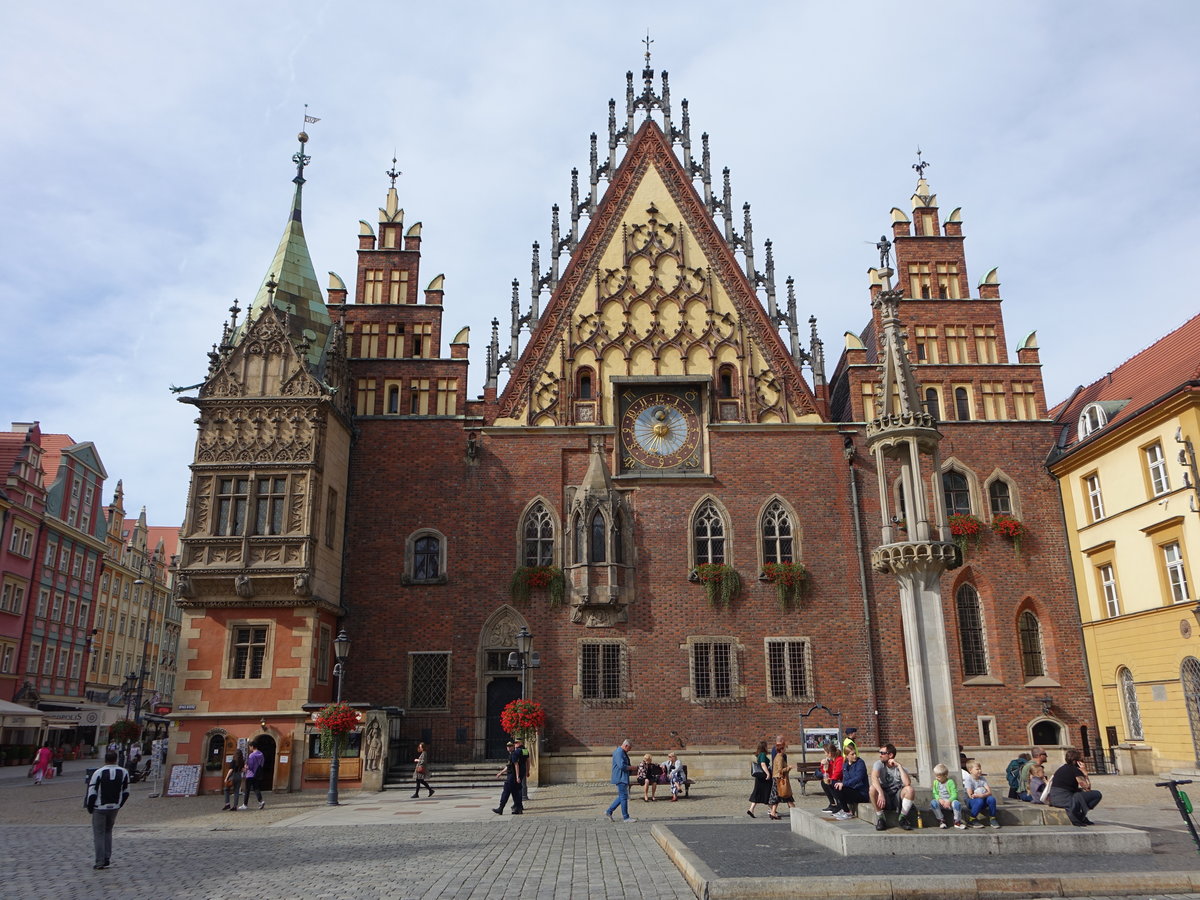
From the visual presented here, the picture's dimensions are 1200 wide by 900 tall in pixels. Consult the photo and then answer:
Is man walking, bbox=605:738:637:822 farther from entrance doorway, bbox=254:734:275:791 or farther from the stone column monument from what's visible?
entrance doorway, bbox=254:734:275:791

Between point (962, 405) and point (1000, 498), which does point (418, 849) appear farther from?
point (962, 405)

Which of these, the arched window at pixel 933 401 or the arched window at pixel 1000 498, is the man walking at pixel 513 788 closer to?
the arched window at pixel 1000 498

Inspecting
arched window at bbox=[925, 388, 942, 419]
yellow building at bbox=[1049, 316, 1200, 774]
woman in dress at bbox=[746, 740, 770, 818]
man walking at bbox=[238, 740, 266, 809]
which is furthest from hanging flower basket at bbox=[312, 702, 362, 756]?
yellow building at bbox=[1049, 316, 1200, 774]

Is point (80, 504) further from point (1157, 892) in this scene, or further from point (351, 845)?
point (1157, 892)

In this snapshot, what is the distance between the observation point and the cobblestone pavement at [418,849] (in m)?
10.5

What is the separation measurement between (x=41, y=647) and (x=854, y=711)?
1697 inches

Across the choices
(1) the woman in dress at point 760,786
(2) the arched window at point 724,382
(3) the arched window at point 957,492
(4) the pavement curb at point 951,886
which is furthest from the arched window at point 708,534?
(4) the pavement curb at point 951,886

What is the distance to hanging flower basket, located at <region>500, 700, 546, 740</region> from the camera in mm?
23562

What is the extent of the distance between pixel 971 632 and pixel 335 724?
18.6 metres

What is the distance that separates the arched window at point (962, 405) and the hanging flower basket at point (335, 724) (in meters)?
20.5

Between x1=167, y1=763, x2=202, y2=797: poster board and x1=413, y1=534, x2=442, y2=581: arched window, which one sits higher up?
x1=413, y1=534, x2=442, y2=581: arched window

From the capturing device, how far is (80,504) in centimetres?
5359

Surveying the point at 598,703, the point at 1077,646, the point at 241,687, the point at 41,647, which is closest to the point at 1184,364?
the point at 1077,646

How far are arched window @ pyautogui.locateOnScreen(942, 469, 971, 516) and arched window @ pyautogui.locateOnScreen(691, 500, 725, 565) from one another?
23.7 ft
